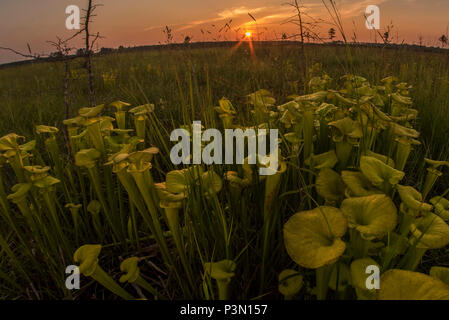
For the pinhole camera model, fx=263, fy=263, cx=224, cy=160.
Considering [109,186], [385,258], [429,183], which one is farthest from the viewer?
[109,186]

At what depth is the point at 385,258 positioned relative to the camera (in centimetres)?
67

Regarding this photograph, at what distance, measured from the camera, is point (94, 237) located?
4.60 feet

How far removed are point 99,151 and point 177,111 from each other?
1949mm

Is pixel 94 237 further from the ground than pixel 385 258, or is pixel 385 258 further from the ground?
pixel 385 258
